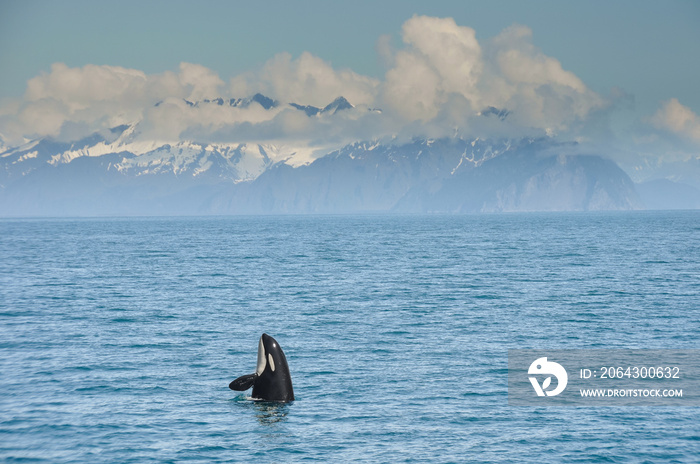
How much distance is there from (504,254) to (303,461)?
105 metres

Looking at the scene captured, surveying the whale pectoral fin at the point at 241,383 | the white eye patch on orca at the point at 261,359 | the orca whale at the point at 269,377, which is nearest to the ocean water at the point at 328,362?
the orca whale at the point at 269,377

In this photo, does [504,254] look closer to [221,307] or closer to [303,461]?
[221,307]

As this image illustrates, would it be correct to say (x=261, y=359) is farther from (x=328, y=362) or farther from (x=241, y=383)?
(x=328, y=362)

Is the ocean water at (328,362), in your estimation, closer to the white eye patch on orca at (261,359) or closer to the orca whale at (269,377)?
the orca whale at (269,377)

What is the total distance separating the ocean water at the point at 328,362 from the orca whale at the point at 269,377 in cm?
69

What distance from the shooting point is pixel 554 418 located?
33.1 metres

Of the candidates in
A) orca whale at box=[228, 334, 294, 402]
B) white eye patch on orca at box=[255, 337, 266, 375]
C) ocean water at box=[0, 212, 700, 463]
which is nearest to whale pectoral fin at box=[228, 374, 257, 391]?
orca whale at box=[228, 334, 294, 402]

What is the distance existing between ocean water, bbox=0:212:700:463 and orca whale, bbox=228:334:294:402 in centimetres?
69

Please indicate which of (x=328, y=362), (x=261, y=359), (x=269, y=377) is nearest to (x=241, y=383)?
(x=261, y=359)

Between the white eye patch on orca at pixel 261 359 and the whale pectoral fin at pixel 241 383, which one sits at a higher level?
the white eye patch on orca at pixel 261 359

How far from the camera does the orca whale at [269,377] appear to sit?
33.4m

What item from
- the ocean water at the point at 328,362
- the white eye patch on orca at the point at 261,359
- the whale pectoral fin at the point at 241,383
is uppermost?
the white eye patch on orca at the point at 261,359

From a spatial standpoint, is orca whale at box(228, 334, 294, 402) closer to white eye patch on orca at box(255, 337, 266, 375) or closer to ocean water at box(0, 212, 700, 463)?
white eye patch on orca at box(255, 337, 266, 375)

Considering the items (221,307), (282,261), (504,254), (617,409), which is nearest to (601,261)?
(504,254)
